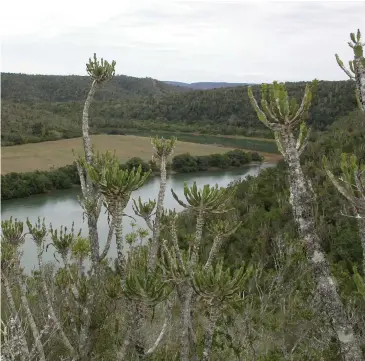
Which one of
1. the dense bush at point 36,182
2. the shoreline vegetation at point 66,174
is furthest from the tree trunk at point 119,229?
the dense bush at point 36,182

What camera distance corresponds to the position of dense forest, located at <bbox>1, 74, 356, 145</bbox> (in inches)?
2447

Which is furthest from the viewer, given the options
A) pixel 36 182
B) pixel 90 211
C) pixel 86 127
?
pixel 36 182

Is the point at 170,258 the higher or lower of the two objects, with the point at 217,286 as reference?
higher

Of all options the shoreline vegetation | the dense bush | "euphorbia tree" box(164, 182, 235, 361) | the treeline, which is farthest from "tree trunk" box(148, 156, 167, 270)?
the treeline

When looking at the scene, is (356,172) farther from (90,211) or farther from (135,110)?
(135,110)

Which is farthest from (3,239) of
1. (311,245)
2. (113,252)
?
(113,252)

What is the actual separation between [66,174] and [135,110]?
57.1m

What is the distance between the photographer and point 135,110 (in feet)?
314

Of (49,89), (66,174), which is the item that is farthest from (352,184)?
(49,89)

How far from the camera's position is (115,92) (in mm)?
131375

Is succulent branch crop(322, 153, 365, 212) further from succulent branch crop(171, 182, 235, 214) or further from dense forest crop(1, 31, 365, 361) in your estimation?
succulent branch crop(171, 182, 235, 214)

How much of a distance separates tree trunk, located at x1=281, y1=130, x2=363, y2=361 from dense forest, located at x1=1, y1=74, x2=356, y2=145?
5194cm

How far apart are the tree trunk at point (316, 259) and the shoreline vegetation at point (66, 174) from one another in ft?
86.1

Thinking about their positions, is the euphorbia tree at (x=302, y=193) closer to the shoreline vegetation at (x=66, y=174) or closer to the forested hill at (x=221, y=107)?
the shoreline vegetation at (x=66, y=174)
